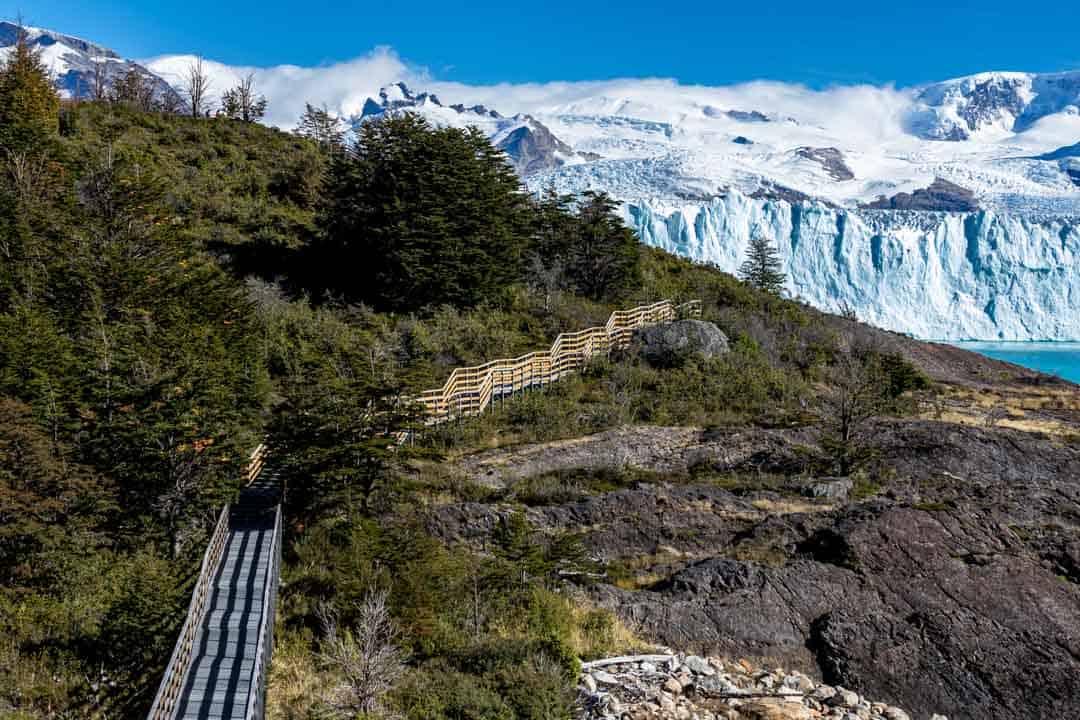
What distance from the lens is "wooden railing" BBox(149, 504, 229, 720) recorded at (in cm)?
792

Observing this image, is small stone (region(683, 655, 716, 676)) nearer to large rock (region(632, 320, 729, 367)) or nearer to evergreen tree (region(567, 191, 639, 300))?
large rock (region(632, 320, 729, 367))

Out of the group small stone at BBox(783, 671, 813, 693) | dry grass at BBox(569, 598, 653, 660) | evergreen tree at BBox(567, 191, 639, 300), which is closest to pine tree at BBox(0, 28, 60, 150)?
evergreen tree at BBox(567, 191, 639, 300)

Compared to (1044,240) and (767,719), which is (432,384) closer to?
(767,719)

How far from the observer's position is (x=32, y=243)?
20625mm

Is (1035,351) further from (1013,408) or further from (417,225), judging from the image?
(417,225)

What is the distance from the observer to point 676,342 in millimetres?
29781

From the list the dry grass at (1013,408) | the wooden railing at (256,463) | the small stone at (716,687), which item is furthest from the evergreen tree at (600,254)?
the small stone at (716,687)

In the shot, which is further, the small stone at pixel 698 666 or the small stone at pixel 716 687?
the small stone at pixel 698 666

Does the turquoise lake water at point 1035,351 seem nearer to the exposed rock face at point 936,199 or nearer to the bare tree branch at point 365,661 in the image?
the exposed rock face at point 936,199

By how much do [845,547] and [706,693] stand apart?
16.2ft

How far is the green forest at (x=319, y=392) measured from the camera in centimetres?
1046

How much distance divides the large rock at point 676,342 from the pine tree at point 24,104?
2318 centimetres

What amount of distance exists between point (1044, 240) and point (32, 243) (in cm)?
7432

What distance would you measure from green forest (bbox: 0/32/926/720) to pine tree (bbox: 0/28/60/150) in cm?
17
